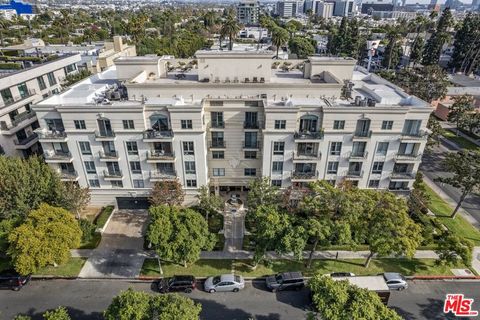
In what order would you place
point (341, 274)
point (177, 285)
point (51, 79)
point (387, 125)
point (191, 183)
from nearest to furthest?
point (177, 285)
point (341, 274)
point (387, 125)
point (191, 183)
point (51, 79)

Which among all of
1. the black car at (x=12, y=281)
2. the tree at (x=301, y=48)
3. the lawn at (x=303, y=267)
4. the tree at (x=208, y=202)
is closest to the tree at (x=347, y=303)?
the lawn at (x=303, y=267)

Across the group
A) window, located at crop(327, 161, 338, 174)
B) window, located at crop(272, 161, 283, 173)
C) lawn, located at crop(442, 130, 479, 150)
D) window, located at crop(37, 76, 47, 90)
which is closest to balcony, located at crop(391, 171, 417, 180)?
window, located at crop(327, 161, 338, 174)

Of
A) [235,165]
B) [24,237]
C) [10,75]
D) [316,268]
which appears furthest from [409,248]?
[10,75]

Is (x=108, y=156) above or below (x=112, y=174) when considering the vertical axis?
above

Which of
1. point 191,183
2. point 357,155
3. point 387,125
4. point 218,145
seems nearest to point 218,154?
point 218,145

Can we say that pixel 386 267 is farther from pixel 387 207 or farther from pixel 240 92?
pixel 240 92

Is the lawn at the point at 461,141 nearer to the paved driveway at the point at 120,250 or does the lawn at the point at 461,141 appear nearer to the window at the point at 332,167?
the window at the point at 332,167

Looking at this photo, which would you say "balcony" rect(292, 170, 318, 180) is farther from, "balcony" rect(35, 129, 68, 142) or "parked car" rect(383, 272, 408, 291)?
"balcony" rect(35, 129, 68, 142)

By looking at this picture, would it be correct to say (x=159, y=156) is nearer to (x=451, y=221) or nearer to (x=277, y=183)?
(x=277, y=183)
